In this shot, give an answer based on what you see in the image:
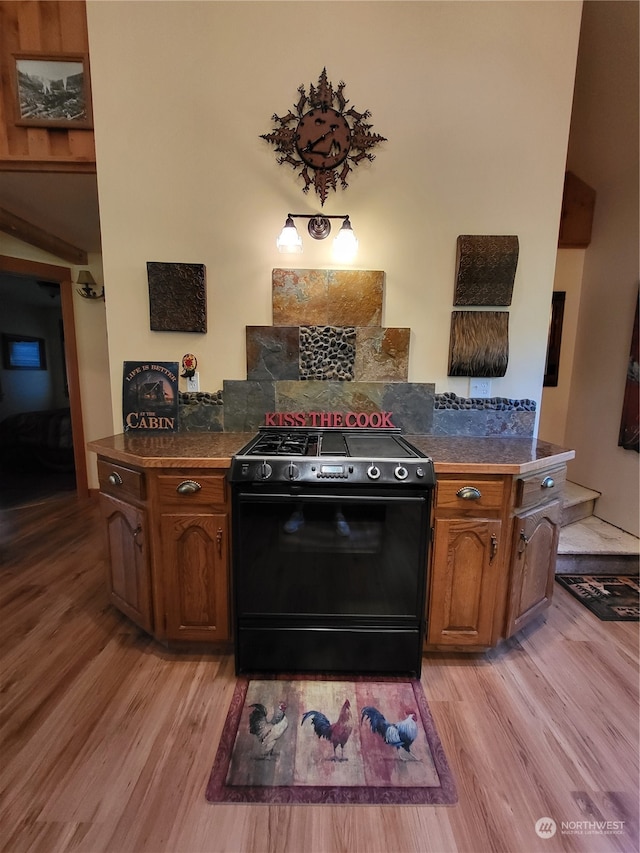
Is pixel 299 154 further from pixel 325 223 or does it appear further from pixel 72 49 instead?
pixel 72 49

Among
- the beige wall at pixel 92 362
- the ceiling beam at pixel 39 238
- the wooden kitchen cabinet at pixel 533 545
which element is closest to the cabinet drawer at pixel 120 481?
the wooden kitchen cabinet at pixel 533 545

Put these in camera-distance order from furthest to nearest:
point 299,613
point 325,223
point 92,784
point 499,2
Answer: point 325,223, point 499,2, point 299,613, point 92,784

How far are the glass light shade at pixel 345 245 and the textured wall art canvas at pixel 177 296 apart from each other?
75 centimetres

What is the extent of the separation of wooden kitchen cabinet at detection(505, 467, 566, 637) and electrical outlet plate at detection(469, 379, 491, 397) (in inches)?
23.4

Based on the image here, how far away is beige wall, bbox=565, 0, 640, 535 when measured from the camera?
241 centimetres

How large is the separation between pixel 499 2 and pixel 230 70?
141 cm

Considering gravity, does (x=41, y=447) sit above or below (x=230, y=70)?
below

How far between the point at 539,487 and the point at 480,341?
2.86 feet

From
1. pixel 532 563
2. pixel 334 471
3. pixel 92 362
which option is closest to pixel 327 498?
pixel 334 471

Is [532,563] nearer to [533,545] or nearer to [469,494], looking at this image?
[533,545]

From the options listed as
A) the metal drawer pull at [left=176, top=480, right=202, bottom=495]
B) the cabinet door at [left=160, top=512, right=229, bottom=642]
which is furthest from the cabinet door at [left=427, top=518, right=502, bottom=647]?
the metal drawer pull at [left=176, top=480, right=202, bottom=495]

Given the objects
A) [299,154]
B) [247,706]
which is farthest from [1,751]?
[299,154]

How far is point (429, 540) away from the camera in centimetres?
161

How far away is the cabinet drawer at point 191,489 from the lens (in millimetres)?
1605
